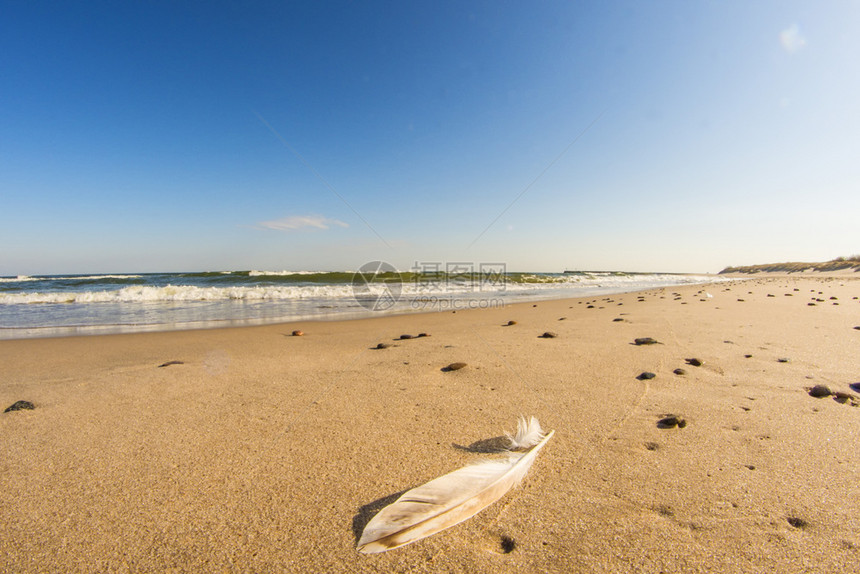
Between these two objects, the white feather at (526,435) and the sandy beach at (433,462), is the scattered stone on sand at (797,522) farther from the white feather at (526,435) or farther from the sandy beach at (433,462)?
the white feather at (526,435)

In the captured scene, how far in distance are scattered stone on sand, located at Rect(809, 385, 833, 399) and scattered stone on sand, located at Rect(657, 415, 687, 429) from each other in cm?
122

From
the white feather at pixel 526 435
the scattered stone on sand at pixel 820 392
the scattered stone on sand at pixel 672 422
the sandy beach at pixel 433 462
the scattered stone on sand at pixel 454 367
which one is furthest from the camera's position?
the scattered stone on sand at pixel 454 367

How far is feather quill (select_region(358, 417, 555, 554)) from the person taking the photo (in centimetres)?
137

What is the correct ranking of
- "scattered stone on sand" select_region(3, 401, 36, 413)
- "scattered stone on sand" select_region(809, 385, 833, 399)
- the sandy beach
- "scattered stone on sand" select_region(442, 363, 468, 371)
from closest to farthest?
1. the sandy beach
2. "scattered stone on sand" select_region(809, 385, 833, 399)
3. "scattered stone on sand" select_region(3, 401, 36, 413)
4. "scattered stone on sand" select_region(442, 363, 468, 371)

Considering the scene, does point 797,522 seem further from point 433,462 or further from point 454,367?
point 454,367

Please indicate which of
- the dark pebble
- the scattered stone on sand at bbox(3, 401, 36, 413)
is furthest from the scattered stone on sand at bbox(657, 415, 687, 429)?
the scattered stone on sand at bbox(3, 401, 36, 413)

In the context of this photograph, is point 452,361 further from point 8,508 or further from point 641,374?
point 8,508

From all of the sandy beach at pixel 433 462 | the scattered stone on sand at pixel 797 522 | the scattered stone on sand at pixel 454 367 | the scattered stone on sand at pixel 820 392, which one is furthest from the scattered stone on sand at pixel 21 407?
the scattered stone on sand at pixel 820 392

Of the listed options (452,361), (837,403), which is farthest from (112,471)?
(837,403)

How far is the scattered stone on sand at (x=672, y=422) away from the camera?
87.8 inches

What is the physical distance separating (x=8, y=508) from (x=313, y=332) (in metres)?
5.14

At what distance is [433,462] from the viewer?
192cm

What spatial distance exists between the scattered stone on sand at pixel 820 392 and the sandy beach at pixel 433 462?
3.0 inches

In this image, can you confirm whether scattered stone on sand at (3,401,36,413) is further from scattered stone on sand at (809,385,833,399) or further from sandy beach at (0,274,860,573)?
scattered stone on sand at (809,385,833,399)
